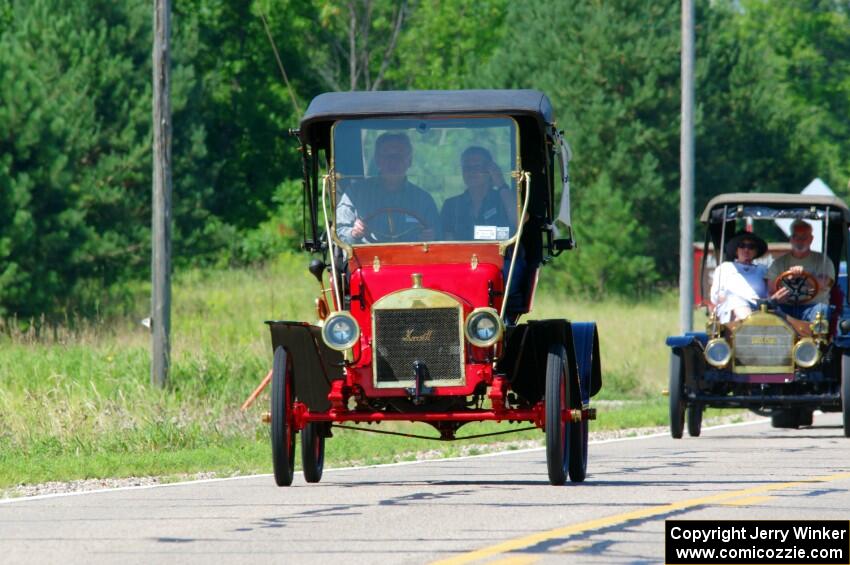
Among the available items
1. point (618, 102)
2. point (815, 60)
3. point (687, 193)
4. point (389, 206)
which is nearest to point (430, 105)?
point (389, 206)

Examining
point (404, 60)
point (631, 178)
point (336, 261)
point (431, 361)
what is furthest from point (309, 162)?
point (404, 60)

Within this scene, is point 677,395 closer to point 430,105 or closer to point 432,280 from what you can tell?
point 430,105

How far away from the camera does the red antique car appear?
1252cm

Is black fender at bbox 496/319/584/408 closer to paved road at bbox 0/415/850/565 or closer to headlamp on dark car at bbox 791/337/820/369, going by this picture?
paved road at bbox 0/415/850/565

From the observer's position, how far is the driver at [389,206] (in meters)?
13.4

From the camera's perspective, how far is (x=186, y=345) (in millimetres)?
25312

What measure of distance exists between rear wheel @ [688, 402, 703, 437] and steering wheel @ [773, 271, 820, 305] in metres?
1.53

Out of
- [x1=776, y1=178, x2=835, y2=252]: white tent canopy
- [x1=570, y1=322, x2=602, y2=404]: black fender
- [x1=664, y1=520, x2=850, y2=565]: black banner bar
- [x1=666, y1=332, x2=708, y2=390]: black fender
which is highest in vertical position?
[x1=776, y1=178, x2=835, y2=252]: white tent canopy

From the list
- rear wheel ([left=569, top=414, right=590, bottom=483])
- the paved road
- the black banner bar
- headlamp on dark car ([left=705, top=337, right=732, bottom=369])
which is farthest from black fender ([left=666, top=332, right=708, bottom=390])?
the black banner bar

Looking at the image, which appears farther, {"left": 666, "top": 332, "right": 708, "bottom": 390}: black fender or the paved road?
{"left": 666, "top": 332, "right": 708, "bottom": 390}: black fender

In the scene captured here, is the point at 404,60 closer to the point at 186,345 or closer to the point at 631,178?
the point at 631,178

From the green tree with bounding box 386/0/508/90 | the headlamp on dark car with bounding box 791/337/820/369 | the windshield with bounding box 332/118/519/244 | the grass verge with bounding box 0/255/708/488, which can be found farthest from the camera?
the green tree with bounding box 386/0/508/90

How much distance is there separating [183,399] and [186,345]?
15.5ft

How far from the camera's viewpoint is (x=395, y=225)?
1344cm
